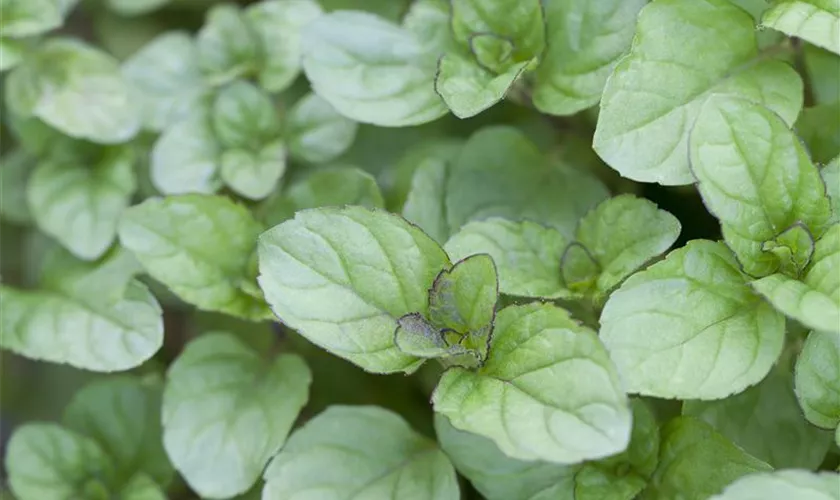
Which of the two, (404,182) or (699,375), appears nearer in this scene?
(699,375)

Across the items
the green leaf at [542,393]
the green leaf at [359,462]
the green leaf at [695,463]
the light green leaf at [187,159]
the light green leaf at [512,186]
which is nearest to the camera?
the green leaf at [542,393]

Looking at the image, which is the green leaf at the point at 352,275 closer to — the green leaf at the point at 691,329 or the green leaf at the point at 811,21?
the green leaf at the point at 691,329

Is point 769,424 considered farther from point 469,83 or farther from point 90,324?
point 90,324

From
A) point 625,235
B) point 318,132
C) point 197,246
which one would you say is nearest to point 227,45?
point 318,132

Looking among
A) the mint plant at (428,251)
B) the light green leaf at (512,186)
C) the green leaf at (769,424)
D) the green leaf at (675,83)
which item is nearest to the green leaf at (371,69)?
the mint plant at (428,251)

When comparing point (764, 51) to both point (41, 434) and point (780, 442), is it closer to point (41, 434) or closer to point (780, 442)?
point (780, 442)

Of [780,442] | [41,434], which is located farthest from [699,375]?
[41,434]

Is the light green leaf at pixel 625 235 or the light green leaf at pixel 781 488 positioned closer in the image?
the light green leaf at pixel 781 488
